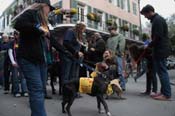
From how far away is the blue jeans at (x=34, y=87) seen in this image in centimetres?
434

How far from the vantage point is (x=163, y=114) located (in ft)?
20.2

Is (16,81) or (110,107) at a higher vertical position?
(16,81)

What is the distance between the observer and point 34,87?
4.36 metres

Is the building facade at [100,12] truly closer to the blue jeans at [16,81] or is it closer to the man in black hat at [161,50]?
the blue jeans at [16,81]

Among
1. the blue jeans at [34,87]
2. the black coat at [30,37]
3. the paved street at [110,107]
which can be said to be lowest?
the paved street at [110,107]

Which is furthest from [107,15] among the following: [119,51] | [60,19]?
[119,51]

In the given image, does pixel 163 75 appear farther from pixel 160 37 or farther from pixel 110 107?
pixel 110 107

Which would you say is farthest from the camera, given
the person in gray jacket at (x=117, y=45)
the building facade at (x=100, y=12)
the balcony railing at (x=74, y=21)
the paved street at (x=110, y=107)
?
the building facade at (x=100, y=12)

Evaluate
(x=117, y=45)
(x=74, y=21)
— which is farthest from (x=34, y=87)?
(x=74, y=21)

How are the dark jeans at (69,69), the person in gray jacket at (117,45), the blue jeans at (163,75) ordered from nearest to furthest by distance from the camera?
the blue jeans at (163,75) < the dark jeans at (69,69) < the person in gray jacket at (117,45)

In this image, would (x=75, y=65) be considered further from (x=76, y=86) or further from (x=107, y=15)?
(x=107, y=15)

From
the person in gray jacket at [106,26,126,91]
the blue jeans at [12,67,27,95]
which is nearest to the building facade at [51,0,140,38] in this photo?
the person in gray jacket at [106,26,126,91]

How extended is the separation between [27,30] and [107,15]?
33.3m

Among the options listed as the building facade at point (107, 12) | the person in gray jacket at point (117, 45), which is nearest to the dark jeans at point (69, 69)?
the person in gray jacket at point (117, 45)
